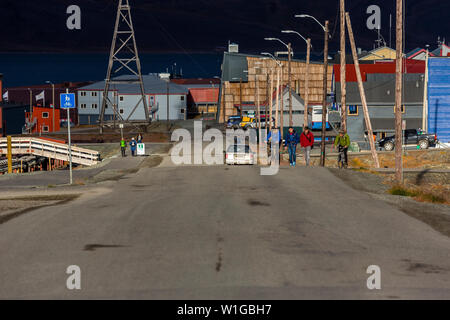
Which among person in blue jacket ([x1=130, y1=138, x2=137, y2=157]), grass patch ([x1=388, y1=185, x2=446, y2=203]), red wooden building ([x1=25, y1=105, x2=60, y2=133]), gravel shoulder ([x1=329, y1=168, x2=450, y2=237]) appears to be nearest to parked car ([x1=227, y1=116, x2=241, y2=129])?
red wooden building ([x1=25, y1=105, x2=60, y2=133])

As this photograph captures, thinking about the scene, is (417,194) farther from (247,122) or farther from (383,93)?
(247,122)

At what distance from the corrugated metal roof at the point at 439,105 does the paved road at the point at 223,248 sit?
4925 centimetres

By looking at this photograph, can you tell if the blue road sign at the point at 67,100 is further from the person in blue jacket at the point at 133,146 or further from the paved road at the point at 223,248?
the person in blue jacket at the point at 133,146

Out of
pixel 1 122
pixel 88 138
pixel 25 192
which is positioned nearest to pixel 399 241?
pixel 25 192

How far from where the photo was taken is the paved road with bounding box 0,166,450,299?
9961mm

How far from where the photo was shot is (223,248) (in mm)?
12398

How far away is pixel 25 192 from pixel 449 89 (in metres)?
53.7

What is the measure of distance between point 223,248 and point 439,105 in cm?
5878

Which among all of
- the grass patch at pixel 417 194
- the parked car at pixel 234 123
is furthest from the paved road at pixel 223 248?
the parked car at pixel 234 123

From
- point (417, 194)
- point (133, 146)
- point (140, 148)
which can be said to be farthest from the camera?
point (133, 146)

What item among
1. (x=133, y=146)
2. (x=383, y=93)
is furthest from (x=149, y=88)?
(x=133, y=146)

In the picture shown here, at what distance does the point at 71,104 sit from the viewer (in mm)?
25406

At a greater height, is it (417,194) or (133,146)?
(133,146)
